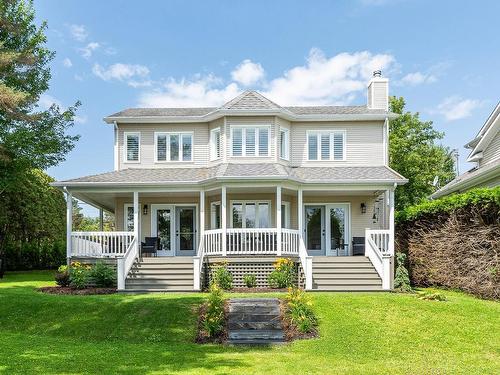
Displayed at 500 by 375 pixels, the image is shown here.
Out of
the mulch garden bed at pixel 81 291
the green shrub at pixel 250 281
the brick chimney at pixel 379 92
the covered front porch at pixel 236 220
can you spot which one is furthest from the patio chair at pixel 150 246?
the brick chimney at pixel 379 92

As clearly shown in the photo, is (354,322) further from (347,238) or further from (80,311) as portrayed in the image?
(347,238)

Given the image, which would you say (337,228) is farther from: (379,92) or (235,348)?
(235,348)

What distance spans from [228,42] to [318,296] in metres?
11.0

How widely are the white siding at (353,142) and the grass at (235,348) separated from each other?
26.0ft

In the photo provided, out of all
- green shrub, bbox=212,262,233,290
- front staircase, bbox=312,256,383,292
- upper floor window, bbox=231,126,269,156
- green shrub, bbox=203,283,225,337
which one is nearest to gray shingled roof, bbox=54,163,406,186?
upper floor window, bbox=231,126,269,156

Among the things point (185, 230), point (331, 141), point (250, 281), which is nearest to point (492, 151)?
point (331, 141)

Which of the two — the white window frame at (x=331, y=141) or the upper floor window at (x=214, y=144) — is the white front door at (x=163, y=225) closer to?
the upper floor window at (x=214, y=144)

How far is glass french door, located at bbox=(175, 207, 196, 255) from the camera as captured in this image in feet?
65.1

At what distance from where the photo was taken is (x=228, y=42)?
19.0 metres

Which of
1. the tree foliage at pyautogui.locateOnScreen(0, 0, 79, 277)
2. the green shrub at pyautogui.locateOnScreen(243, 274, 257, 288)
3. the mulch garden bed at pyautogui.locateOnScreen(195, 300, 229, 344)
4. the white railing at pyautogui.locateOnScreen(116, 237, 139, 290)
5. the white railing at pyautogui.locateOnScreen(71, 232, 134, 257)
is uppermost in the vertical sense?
the tree foliage at pyautogui.locateOnScreen(0, 0, 79, 277)

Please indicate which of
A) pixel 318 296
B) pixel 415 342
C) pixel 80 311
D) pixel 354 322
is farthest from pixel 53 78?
pixel 415 342

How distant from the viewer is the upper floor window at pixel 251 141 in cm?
1892

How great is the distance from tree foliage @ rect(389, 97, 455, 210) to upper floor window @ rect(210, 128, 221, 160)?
47.4 ft

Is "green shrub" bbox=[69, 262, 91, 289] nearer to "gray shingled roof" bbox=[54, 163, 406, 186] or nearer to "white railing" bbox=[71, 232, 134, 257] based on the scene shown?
"white railing" bbox=[71, 232, 134, 257]
